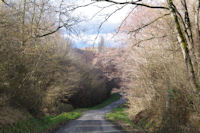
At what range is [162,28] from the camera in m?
10.5

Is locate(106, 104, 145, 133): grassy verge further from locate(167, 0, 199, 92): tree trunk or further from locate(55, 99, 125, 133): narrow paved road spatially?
locate(167, 0, 199, 92): tree trunk

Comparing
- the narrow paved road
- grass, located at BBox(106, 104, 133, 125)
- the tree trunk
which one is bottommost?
grass, located at BBox(106, 104, 133, 125)

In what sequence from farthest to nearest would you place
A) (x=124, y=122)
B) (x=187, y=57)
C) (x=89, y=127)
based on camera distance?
(x=124, y=122), (x=89, y=127), (x=187, y=57)

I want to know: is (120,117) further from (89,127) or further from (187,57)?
(187,57)

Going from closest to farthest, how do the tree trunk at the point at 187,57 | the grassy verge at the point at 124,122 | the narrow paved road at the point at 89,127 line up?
the tree trunk at the point at 187,57
the narrow paved road at the point at 89,127
the grassy verge at the point at 124,122

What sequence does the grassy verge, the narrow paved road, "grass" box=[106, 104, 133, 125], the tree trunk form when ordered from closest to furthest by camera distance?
the tree trunk, the narrow paved road, the grassy verge, "grass" box=[106, 104, 133, 125]

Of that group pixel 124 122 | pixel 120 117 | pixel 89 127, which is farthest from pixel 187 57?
pixel 120 117

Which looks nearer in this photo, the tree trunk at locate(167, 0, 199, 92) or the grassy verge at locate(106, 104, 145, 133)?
the tree trunk at locate(167, 0, 199, 92)

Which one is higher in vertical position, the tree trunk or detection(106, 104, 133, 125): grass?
the tree trunk

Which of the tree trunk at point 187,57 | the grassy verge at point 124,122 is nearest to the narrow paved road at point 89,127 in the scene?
the grassy verge at point 124,122

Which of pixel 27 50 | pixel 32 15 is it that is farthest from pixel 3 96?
pixel 32 15

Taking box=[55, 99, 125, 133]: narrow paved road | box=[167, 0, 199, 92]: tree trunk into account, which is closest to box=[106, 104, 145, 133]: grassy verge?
box=[55, 99, 125, 133]: narrow paved road

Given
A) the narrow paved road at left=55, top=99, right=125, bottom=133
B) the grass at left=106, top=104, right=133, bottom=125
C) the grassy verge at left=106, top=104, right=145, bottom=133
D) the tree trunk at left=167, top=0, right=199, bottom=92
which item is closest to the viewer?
the tree trunk at left=167, top=0, right=199, bottom=92

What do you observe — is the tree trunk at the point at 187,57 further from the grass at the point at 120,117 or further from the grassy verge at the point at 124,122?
the grass at the point at 120,117
